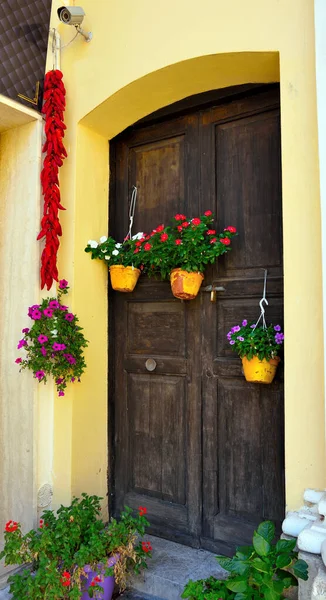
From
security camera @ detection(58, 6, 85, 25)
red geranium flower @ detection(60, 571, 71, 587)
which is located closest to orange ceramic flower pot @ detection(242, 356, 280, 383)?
red geranium flower @ detection(60, 571, 71, 587)

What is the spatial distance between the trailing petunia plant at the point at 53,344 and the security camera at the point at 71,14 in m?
1.55

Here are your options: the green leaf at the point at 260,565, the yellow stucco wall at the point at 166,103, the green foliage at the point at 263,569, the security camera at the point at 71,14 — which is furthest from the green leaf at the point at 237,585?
the security camera at the point at 71,14

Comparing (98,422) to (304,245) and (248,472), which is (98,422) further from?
(304,245)

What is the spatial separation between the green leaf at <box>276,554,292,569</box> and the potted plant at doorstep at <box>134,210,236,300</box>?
1.31 m

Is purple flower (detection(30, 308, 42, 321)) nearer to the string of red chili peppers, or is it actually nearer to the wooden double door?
the string of red chili peppers

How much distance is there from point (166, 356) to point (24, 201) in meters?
1.34

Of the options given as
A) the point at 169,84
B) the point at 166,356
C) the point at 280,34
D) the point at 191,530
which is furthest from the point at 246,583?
the point at 169,84

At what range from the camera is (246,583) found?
1709 millimetres

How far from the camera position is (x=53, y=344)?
2609 mm

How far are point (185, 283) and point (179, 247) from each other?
20cm

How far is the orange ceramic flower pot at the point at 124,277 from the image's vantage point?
9.00ft

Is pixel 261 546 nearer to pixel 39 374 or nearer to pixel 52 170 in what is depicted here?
pixel 39 374

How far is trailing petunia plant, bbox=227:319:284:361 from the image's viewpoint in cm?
215

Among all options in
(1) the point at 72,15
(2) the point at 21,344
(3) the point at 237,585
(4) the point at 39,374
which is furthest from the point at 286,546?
(1) the point at 72,15
